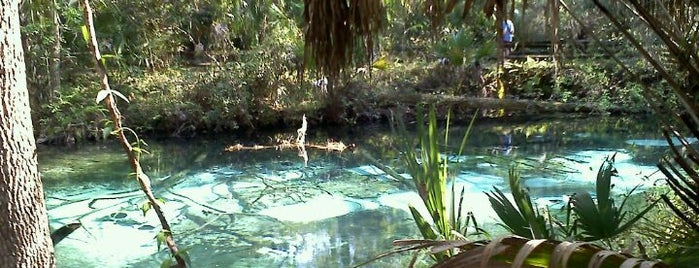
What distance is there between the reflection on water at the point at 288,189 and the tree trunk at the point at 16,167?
6.72 feet

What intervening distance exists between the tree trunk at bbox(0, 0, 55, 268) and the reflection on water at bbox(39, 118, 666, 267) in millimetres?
2049

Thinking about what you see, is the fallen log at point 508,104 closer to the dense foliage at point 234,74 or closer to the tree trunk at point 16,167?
the dense foliage at point 234,74

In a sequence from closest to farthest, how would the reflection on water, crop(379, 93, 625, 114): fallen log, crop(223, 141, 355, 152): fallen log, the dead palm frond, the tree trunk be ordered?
the tree trunk → the dead palm frond → the reflection on water → crop(223, 141, 355, 152): fallen log → crop(379, 93, 625, 114): fallen log

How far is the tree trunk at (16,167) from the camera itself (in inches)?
80.7

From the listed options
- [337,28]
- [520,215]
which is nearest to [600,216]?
[520,215]

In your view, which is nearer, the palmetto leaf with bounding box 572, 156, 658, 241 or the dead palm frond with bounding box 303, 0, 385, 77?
the palmetto leaf with bounding box 572, 156, 658, 241

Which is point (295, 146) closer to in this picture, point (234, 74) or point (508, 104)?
point (234, 74)

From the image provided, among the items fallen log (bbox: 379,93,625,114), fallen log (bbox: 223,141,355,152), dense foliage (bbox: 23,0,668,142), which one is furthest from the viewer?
fallen log (bbox: 379,93,625,114)

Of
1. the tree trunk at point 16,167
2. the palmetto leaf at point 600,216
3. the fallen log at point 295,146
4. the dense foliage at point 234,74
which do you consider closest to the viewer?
the palmetto leaf at point 600,216

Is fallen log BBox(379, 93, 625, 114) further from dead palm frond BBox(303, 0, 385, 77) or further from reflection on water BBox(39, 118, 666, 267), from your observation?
dead palm frond BBox(303, 0, 385, 77)

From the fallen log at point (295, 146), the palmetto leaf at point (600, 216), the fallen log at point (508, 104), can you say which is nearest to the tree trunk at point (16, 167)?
the palmetto leaf at point (600, 216)

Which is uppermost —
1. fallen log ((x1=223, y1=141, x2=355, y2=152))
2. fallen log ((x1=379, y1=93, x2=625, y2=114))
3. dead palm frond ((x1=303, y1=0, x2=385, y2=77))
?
dead palm frond ((x1=303, y1=0, x2=385, y2=77))

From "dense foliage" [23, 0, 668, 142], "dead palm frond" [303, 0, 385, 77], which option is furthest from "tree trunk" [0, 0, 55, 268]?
"dense foliage" [23, 0, 668, 142]

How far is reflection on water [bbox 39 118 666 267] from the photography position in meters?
5.62
